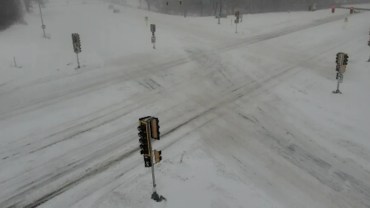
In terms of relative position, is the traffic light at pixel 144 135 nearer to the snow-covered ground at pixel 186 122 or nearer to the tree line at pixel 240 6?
the snow-covered ground at pixel 186 122

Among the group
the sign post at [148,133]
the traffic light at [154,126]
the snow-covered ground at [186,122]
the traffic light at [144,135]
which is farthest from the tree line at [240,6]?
the traffic light at [154,126]

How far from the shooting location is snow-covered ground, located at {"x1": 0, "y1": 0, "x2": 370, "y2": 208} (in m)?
14.2

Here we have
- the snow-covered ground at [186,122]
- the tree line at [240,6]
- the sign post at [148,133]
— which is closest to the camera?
the sign post at [148,133]

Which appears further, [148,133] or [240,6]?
[240,6]

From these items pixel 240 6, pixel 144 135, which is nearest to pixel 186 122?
pixel 144 135

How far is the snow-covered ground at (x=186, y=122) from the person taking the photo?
46.6ft

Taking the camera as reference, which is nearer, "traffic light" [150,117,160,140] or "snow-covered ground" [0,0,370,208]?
"traffic light" [150,117,160,140]

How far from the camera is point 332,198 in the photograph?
1419cm

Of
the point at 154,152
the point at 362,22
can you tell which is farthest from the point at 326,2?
the point at 154,152

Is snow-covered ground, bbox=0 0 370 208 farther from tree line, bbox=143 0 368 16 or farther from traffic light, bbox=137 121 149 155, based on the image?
tree line, bbox=143 0 368 16

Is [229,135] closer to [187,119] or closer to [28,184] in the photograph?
[187,119]

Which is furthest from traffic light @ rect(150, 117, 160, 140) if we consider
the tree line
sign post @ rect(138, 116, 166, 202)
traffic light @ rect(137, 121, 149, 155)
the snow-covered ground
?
the tree line

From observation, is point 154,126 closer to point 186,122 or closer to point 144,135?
point 144,135

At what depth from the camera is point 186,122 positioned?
1916 centimetres
